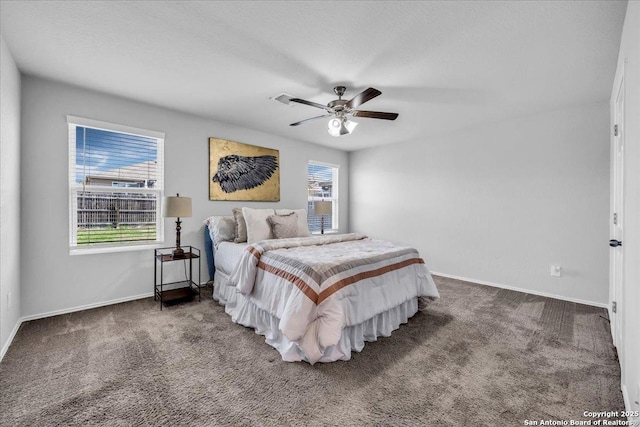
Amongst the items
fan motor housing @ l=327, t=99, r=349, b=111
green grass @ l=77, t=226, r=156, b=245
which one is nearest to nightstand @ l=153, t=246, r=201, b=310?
green grass @ l=77, t=226, r=156, b=245

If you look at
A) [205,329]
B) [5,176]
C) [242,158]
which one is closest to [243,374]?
[205,329]

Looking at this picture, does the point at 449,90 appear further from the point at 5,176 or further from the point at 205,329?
the point at 5,176

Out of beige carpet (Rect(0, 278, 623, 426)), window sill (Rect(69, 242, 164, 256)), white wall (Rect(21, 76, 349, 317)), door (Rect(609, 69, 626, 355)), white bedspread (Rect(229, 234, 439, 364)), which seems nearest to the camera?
beige carpet (Rect(0, 278, 623, 426))

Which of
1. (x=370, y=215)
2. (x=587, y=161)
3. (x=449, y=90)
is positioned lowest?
(x=370, y=215)

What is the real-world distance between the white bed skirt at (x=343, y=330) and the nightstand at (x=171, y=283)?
0.56 meters

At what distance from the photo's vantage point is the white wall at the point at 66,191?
2.81 meters

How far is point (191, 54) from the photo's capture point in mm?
2365

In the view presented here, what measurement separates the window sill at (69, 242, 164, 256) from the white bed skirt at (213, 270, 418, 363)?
45.2 inches

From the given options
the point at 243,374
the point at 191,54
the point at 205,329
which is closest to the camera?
the point at 243,374

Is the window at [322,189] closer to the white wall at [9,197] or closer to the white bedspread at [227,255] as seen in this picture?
the white bedspread at [227,255]

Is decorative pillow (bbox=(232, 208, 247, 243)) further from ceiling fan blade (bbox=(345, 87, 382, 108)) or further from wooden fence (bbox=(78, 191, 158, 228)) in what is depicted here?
ceiling fan blade (bbox=(345, 87, 382, 108))

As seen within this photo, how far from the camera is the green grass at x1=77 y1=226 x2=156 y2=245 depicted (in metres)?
3.17

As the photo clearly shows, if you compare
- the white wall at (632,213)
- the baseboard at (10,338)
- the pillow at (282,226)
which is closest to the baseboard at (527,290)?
the white wall at (632,213)

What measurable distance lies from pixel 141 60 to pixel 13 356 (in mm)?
2555
